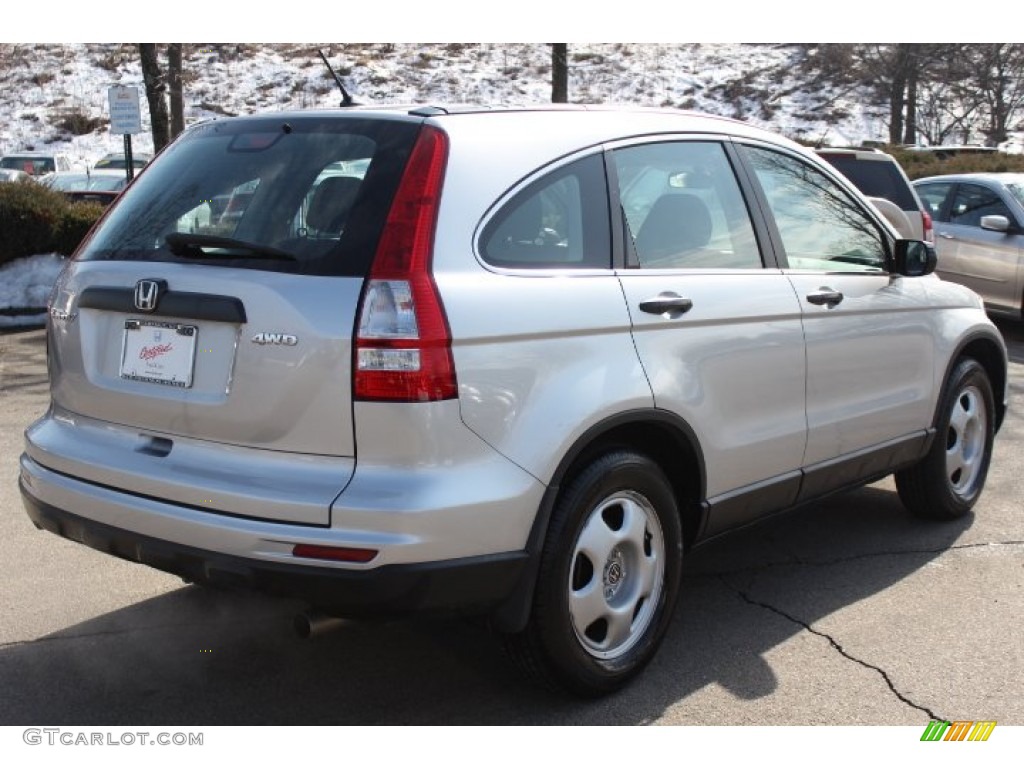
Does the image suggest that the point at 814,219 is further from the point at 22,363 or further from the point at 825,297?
the point at 22,363

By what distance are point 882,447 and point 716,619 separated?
1.13 meters

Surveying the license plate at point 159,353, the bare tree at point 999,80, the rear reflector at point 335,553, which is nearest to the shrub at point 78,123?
the bare tree at point 999,80

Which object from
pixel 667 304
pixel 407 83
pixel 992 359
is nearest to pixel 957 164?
pixel 992 359

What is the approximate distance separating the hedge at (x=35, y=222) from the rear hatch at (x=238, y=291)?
9139mm

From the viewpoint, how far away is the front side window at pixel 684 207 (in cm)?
375

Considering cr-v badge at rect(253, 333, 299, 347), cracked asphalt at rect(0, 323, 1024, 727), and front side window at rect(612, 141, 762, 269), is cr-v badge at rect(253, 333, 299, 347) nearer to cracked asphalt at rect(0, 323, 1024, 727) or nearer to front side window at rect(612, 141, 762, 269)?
cracked asphalt at rect(0, 323, 1024, 727)

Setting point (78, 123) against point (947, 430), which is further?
point (78, 123)

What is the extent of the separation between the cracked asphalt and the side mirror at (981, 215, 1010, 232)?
710 cm

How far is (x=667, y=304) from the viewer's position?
144 inches

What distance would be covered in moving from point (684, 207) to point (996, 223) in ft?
28.5

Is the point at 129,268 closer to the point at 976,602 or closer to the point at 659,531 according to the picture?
the point at 659,531

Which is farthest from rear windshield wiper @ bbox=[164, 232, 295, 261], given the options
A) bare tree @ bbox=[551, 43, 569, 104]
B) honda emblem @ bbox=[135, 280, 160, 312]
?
bare tree @ bbox=[551, 43, 569, 104]

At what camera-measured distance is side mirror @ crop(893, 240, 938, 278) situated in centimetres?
489

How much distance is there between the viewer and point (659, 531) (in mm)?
3736
